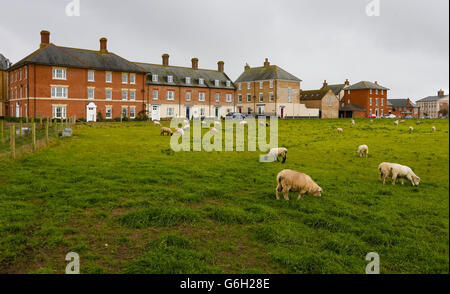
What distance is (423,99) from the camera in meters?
4.01

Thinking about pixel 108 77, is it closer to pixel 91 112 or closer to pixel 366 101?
pixel 91 112

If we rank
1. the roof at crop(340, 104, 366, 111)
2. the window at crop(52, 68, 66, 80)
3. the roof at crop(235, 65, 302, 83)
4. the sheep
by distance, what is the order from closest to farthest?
the sheep
the window at crop(52, 68, 66, 80)
the roof at crop(235, 65, 302, 83)
the roof at crop(340, 104, 366, 111)

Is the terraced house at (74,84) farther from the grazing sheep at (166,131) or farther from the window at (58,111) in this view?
the grazing sheep at (166,131)

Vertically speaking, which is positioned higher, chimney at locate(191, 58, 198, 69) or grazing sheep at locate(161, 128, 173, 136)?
chimney at locate(191, 58, 198, 69)

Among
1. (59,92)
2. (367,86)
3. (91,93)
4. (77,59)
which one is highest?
(367,86)

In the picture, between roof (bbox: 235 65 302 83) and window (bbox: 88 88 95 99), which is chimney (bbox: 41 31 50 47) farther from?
roof (bbox: 235 65 302 83)

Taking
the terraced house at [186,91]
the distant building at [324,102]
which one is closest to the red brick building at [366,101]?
the distant building at [324,102]

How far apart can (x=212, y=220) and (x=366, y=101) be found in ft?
320

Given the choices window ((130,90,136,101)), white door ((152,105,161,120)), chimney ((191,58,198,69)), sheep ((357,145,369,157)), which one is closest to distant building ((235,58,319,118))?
chimney ((191,58,198,69))

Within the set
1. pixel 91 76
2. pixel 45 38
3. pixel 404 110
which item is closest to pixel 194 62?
pixel 91 76

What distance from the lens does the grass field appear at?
656 cm

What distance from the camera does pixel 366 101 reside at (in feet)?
317
